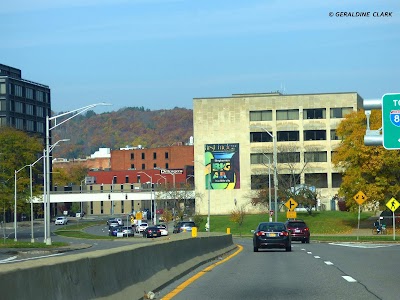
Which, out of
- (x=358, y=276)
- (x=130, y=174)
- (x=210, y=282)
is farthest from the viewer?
(x=130, y=174)

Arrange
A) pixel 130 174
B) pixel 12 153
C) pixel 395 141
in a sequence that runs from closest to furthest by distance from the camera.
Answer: pixel 395 141, pixel 12 153, pixel 130 174

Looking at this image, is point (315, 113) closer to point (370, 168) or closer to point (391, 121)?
point (370, 168)

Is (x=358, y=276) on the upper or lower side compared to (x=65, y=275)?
lower

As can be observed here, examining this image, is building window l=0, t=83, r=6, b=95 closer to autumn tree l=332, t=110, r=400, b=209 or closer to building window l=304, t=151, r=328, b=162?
building window l=304, t=151, r=328, b=162

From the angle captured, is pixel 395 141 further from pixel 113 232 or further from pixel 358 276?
pixel 113 232

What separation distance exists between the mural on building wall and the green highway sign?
91.6m

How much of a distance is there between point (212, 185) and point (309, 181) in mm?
14187

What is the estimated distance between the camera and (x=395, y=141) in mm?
24188

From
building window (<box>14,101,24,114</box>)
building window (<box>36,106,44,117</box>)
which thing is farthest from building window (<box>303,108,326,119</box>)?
building window (<box>36,106,44,117</box>)

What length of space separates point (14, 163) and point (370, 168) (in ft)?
138

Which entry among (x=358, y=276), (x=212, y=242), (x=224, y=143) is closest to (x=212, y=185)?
(x=224, y=143)

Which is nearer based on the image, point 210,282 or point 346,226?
point 210,282

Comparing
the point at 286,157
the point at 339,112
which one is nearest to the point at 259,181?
the point at 286,157

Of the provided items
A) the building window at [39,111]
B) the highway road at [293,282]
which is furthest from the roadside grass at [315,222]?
the highway road at [293,282]
